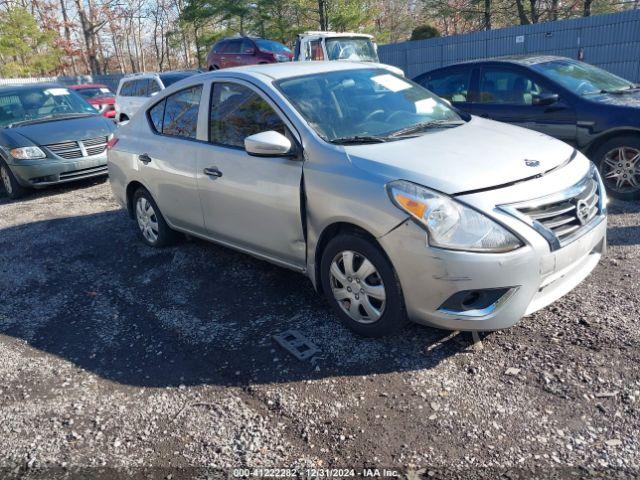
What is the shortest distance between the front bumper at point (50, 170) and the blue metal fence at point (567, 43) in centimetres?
1374

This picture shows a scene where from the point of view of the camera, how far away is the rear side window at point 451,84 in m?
7.18

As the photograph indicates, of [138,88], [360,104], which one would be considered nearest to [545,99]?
[360,104]

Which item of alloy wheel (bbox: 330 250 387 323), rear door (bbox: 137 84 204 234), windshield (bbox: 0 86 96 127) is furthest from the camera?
windshield (bbox: 0 86 96 127)

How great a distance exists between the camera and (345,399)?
9.81 ft

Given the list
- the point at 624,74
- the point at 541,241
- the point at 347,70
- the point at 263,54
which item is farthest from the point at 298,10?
the point at 541,241

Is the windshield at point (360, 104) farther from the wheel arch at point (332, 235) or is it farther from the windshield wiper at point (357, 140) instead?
the wheel arch at point (332, 235)

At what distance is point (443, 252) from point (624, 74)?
15.3m

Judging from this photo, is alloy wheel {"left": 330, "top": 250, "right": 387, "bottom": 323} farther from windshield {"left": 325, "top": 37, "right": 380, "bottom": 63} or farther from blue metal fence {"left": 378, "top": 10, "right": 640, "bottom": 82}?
blue metal fence {"left": 378, "top": 10, "right": 640, "bottom": 82}

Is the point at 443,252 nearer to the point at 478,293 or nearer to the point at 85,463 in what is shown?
the point at 478,293

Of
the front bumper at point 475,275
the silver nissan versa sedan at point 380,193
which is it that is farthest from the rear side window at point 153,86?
the front bumper at point 475,275

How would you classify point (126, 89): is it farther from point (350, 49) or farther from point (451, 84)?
point (451, 84)

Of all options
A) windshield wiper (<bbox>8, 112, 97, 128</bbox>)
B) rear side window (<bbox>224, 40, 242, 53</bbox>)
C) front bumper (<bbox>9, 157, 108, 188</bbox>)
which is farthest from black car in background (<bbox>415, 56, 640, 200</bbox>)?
rear side window (<bbox>224, 40, 242, 53</bbox>)

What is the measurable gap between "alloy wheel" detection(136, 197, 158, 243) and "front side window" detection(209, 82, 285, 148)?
1.48 m

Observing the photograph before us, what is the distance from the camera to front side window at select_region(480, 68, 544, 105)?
654cm
